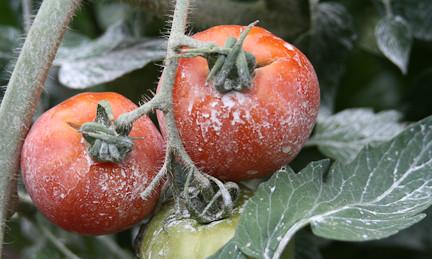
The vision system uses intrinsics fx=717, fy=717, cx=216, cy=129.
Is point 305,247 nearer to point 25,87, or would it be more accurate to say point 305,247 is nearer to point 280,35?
point 280,35

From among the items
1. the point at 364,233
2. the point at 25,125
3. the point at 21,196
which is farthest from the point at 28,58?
the point at 364,233

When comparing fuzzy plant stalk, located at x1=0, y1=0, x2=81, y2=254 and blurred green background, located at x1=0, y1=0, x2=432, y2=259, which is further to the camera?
blurred green background, located at x1=0, y1=0, x2=432, y2=259

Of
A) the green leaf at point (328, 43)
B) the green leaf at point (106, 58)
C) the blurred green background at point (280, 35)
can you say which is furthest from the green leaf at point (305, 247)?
the green leaf at point (106, 58)

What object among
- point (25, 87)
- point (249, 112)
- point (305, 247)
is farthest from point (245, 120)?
point (305, 247)

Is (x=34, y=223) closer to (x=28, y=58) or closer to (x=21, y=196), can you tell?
(x=21, y=196)

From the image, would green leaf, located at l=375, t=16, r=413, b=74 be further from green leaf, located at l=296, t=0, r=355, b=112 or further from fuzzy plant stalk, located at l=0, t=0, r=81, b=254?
fuzzy plant stalk, located at l=0, t=0, r=81, b=254

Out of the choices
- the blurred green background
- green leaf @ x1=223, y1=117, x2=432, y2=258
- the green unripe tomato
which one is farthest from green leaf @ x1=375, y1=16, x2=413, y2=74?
the green unripe tomato

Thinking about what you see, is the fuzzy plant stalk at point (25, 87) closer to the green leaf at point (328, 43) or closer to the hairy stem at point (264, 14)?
the hairy stem at point (264, 14)
